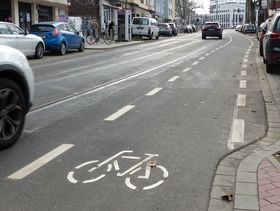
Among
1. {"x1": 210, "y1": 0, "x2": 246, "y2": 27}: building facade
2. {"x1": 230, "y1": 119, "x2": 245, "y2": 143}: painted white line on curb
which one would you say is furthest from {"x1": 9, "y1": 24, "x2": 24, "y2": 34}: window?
Result: {"x1": 210, "y1": 0, "x2": 246, "y2": 27}: building facade

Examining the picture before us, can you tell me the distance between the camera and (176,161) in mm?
5773

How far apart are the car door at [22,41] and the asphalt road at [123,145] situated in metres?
7.91

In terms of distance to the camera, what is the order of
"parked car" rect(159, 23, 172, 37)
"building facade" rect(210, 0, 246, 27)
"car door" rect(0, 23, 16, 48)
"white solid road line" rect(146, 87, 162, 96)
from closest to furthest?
1. "white solid road line" rect(146, 87, 162, 96)
2. "car door" rect(0, 23, 16, 48)
3. "parked car" rect(159, 23, 172, 37)
4. "building facade" rect(210, 0, 246, 27)

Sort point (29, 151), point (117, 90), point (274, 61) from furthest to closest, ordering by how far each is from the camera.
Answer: point (274, 61) < point (117, 90) < point (29, 151)

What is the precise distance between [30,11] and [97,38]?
4925 millimetres

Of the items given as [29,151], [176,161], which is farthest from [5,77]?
[176,161]

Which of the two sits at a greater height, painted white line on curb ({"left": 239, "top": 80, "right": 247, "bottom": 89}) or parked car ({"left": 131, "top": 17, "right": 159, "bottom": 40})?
parked car ({"left": 131, "top": 17, "right": 159, "bottom": 40})

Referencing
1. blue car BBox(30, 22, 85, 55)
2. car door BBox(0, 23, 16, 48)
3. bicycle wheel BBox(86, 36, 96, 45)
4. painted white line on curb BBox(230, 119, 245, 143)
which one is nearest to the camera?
painted white line on curb BBox(230, 119, 245, 143)

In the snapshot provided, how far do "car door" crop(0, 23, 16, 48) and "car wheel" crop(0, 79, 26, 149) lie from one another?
42.4ft

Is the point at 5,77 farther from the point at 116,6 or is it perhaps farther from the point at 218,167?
the point at 116,6

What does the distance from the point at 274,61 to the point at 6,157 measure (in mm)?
10177

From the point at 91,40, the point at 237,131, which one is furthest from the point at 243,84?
the point at 91,40

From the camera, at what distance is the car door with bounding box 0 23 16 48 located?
18.8 meters

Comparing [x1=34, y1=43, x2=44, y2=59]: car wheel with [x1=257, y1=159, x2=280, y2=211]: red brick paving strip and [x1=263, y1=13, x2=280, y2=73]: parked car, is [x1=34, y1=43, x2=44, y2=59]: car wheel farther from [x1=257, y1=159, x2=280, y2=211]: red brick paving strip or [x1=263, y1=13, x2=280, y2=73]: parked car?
[x1=257, y1=159, x2=280, y2=211]: red brick paving strip
